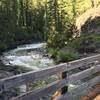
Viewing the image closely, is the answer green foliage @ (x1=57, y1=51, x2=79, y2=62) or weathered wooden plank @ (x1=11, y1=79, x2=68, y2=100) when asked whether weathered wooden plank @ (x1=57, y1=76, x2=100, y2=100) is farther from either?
green foliage @ (x1=57, y1=51, x2=79, y2=62)

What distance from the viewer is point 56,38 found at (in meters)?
44.9

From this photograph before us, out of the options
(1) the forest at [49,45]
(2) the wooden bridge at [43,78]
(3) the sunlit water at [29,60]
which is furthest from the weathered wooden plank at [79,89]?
(3) the sunlit water at [29,60]

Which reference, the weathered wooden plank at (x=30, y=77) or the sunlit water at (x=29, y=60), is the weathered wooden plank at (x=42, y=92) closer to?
the weathered wooden plank at (x=30, y=77)

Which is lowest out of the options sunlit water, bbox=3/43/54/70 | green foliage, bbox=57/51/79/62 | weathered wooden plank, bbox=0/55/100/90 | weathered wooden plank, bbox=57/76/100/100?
sunlit water, bbox=3/43/54/70

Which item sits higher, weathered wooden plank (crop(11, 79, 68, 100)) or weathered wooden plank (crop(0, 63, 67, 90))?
weathered wooden plank (crop(0, 63, 67, 90))

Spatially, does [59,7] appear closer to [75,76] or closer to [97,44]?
[97,44]

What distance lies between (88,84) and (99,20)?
120ft

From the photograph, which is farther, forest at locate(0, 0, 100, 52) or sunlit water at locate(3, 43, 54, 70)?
forest at locate(0, 0, 100, 52)

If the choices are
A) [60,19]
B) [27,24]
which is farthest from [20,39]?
[27,24]

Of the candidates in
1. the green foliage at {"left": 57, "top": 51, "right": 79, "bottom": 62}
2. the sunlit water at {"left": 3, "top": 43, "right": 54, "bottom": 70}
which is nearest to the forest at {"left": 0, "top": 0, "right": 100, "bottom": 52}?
the sunlit water at {"left": 3, "top": 43, "right": 54, "bottom": 70}

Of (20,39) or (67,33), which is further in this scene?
(20,39)

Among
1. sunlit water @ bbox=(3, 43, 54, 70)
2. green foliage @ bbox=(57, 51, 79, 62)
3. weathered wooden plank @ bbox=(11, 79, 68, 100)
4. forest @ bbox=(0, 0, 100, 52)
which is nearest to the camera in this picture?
weathered wooden plank @ bbox=(11, 79, 68, 100)

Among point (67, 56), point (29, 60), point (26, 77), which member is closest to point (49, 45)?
point (29, 60)

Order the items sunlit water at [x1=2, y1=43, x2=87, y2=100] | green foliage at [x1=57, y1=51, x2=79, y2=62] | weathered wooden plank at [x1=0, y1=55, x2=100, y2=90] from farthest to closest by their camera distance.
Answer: green foliage at [x1=57, y1=51, x2=79, y2=62] < sunlit water at [x1=2, y1=43, x2=87, y2=100] < weathered wooden plank at [x1=0, y1=55, x2=100, y2=90]
